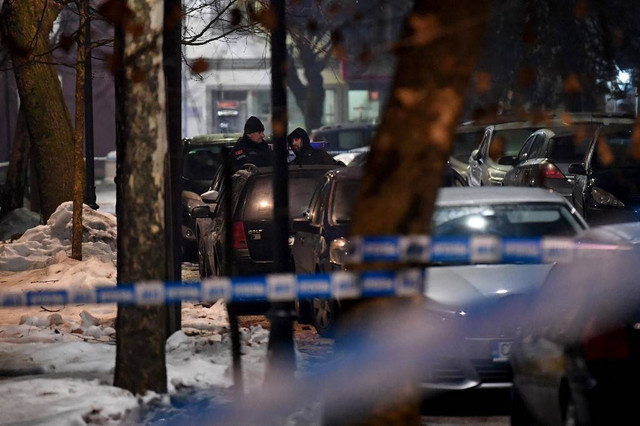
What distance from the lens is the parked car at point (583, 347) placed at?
246 inches

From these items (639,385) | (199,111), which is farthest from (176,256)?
(199,111)

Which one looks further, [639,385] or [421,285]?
[639,385]

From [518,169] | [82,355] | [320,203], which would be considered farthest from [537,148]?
[82,355]

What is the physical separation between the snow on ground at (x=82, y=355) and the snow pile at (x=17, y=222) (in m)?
7.28

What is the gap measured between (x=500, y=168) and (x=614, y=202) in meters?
6.56

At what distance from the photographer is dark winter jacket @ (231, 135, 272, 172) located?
18.7 meters

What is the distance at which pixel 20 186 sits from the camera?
26.8 meters

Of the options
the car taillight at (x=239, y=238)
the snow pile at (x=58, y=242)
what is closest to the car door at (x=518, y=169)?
the snow pile at (x=58, y=242)

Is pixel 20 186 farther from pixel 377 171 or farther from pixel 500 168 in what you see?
pixel 377 171

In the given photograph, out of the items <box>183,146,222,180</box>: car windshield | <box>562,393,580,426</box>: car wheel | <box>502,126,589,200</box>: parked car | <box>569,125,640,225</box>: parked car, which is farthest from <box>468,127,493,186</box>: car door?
<box>562,393,580,426</box>: car wheel

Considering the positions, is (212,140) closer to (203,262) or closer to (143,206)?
(203,262)

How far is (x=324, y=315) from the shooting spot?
12508mm

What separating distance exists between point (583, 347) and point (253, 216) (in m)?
8.80

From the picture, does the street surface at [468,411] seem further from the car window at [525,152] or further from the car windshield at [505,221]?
the car window at [525,152]
